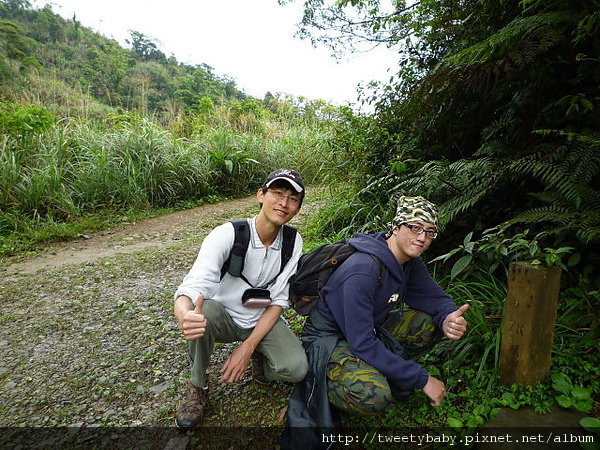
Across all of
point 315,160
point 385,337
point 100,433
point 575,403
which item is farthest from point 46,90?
point 575,403

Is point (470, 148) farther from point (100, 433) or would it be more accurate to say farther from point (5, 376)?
point (5, 376)

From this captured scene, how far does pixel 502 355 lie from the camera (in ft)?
6.23

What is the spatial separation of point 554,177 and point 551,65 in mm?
1001

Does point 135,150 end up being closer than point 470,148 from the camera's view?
→ No

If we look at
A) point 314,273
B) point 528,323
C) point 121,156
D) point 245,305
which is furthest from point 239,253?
point 121,156

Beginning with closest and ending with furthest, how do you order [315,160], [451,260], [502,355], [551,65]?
[502,355], [551,65], [451,260], [315,160]

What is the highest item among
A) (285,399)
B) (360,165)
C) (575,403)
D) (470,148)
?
(470,148)

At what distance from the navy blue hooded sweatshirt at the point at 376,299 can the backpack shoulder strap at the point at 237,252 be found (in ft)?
1.48

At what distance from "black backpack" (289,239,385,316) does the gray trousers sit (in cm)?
18

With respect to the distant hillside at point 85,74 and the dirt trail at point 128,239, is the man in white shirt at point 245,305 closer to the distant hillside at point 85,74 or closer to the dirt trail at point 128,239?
the dirt trail at point 128,239

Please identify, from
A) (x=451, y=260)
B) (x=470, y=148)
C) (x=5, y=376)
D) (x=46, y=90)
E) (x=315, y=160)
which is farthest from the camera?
(x=46, y=90)

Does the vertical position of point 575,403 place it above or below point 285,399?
above

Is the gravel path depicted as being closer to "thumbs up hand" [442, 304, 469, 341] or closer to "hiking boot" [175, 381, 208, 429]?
"hiking boot" [175, 381, 208, 429]

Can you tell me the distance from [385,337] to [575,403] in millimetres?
898
